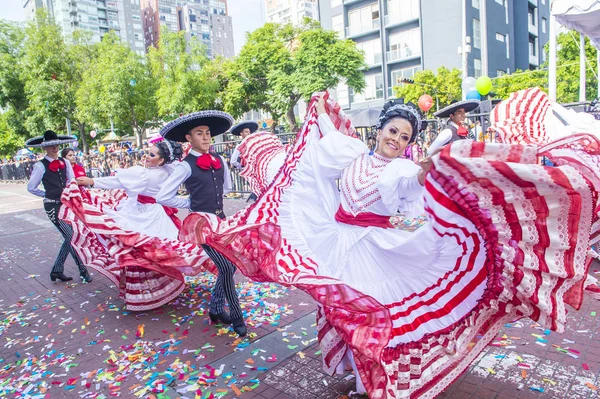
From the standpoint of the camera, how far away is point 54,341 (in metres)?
4.27

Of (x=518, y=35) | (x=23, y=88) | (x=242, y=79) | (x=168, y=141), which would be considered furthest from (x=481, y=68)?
(x=168, y=141)

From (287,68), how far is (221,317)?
2249 cm

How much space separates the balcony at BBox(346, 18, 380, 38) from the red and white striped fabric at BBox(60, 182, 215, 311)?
33.5 metres

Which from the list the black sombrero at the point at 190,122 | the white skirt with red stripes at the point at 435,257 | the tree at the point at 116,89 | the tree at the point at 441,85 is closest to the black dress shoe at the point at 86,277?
the black sombrero at the point at 190,122

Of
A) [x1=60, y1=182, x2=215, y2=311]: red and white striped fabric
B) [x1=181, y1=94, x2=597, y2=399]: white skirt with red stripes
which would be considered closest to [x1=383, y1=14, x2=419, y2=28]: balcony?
[x1=60, y1=182, x2=215, y2=311]: red and white striped fabric

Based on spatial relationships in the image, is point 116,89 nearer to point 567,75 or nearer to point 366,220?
point 366,220

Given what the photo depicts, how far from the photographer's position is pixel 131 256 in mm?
4492

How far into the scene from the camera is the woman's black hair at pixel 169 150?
15.5 ft

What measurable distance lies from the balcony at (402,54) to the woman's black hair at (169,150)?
3137cm

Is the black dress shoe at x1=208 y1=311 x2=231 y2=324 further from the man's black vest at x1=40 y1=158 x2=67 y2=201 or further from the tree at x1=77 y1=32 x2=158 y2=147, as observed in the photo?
the tree at x1=77 y1=32 x2=158 y2=147

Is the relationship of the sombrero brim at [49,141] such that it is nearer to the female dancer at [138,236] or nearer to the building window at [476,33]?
the female dancer at [138,236]

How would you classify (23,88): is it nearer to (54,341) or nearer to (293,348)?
(54,341)

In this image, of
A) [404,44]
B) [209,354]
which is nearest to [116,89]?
[209,354]

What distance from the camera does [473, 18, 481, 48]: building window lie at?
31969 millimetres
